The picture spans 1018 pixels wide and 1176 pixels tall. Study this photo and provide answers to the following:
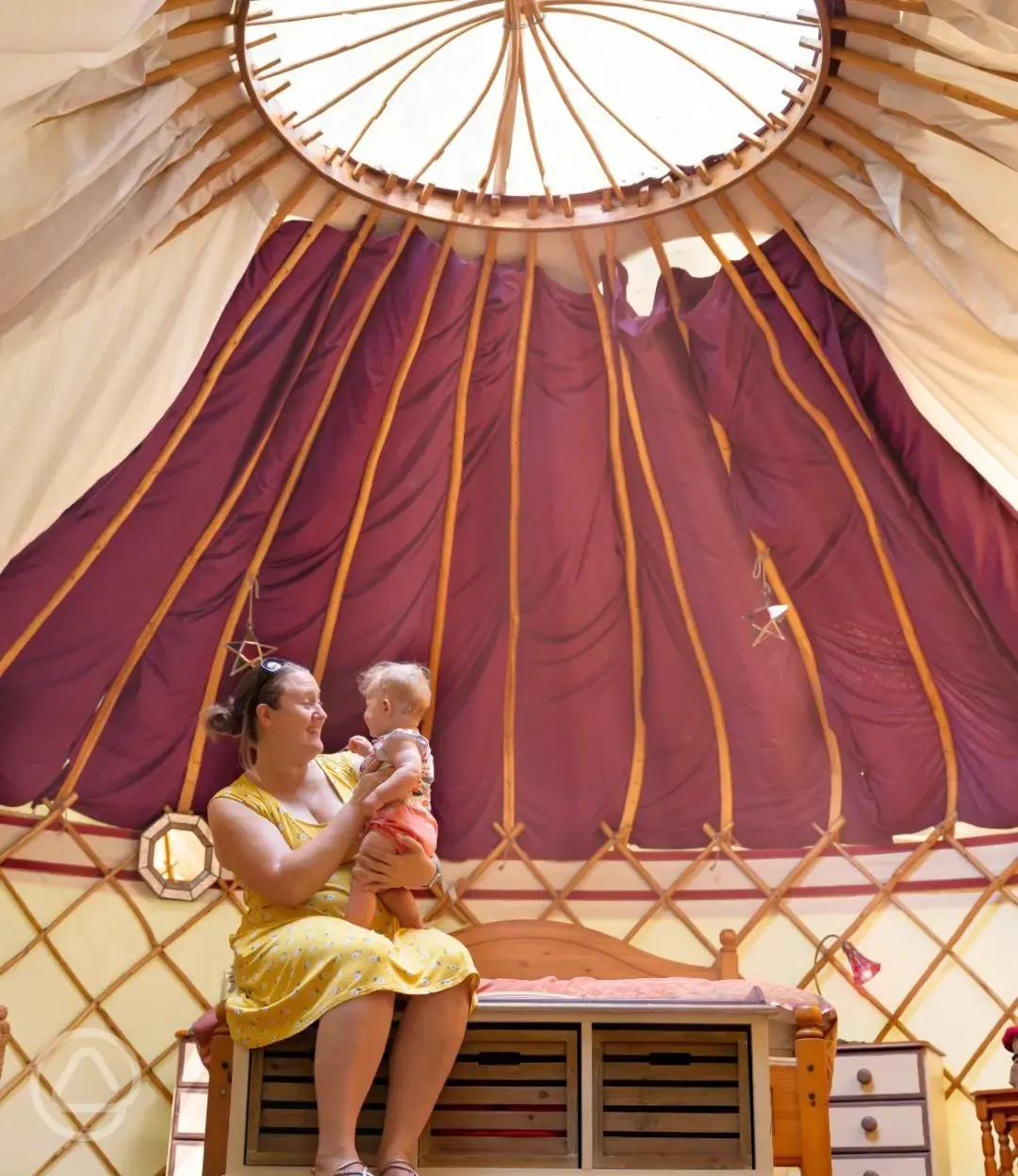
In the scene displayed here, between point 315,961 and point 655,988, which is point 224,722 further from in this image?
point 655,988

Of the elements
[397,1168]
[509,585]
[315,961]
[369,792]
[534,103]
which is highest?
[534,103]

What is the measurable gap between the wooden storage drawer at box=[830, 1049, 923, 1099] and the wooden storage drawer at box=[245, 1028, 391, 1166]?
5.60 feet

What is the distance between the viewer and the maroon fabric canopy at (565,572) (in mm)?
3352

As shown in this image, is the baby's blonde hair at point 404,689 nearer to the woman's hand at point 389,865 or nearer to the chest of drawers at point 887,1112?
the woman's hand at point 389,865

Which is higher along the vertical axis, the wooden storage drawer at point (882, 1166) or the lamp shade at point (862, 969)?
the lamp shade at point (862, 969)

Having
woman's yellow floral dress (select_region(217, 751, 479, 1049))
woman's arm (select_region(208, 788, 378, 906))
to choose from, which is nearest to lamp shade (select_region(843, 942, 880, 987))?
woman's yellow floral dress (select_region(217, 751, 479, 1049))

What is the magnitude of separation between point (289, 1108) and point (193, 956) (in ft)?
6.79

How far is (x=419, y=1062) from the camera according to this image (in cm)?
188

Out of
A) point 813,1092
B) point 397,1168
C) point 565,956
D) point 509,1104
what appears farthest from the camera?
point 565,956

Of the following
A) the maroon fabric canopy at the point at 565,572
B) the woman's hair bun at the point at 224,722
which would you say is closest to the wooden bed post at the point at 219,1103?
the woman's hair bun at the point at 224,722

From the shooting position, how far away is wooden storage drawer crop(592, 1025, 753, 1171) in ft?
6.43

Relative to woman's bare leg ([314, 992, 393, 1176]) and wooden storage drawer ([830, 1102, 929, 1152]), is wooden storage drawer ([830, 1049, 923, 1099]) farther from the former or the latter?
woman's bare leg ([314, 992, 393, 1176])

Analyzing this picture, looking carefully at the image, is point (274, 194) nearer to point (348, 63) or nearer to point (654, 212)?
point (348, 63)

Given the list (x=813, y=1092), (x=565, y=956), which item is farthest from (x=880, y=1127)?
(x=813, y=1092)
